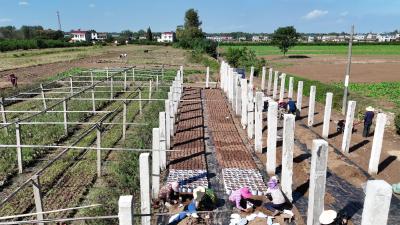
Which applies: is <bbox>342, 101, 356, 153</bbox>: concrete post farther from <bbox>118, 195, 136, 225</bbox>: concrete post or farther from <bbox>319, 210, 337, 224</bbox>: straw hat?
<bbox>118, 195, 136, 225</bbox>: concrete post

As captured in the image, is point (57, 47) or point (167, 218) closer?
point (167, 218)

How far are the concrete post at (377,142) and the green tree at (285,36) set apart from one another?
65.2 m

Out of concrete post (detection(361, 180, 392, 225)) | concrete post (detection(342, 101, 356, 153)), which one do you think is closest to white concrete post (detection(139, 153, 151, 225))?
concrete post (detection(361, 180, 392, 225))

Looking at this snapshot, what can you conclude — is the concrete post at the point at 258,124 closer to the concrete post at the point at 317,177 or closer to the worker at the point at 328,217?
the concrete post at the point at 317,177

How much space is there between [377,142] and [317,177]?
3.91 metres

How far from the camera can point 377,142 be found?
10359 millimetres

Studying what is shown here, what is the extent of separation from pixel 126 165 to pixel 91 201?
2002mm

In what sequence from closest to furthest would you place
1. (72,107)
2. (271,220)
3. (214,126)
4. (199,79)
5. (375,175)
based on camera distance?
1. (271,220)
2. (375,175)
3. (214,126)
4. (72,107)
5. (199,79)

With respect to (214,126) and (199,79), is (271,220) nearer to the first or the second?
(214,126)

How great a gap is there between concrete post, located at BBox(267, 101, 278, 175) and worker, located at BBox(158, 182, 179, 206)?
292 centimetres

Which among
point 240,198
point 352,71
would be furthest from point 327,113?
→ point 352,71

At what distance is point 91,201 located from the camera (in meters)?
8.80

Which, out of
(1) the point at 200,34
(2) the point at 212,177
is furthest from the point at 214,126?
(1) the point at 200,34

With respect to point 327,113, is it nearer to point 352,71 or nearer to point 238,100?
point 238,100
